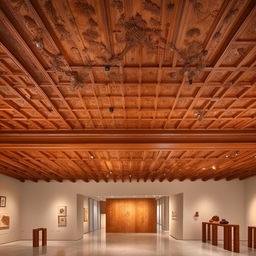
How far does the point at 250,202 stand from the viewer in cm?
1777

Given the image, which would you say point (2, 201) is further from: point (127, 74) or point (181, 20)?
point (181, 20)

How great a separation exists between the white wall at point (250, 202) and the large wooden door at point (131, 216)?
8.24m

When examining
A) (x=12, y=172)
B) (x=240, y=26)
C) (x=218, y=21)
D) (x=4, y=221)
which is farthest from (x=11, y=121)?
(x=4, y=221)

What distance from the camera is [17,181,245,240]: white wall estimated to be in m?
18.7

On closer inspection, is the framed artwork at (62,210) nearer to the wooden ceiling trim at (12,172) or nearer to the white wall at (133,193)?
the white wall at (133,193)

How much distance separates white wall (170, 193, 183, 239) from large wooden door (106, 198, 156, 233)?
383cm

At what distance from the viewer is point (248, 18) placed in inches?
153

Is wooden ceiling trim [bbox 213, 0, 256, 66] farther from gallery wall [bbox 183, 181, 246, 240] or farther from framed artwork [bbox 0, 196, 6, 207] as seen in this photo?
gallery wall [bbox 183, 181, 246, 240]

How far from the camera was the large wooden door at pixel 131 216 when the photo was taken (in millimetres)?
25172

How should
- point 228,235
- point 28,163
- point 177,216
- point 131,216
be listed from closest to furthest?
point 28,163 < point 228,235 < point 177,216 < point 131,216

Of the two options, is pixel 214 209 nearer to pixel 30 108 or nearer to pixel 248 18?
pixel 30 108

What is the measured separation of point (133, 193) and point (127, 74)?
14.3 m

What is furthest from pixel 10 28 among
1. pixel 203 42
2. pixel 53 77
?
pixel 203 42

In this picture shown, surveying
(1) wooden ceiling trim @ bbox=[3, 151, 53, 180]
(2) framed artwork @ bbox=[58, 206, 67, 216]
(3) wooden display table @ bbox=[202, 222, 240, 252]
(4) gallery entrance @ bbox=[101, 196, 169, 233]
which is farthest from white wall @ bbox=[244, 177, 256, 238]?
(1) wooden ceiling trim @ bbox=[3, 151, 53, 180]
